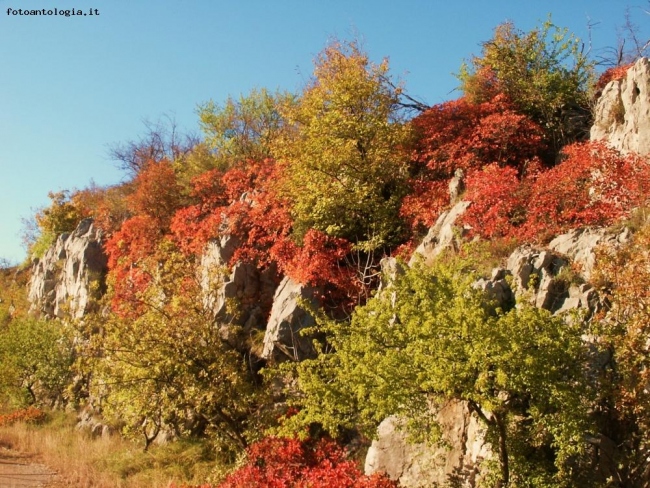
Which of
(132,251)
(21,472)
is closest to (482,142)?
(132,251)

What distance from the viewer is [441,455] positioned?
10406 millimetres

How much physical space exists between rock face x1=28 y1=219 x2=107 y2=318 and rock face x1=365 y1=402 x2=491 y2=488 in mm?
18637

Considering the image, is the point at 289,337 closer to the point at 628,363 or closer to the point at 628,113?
the point at 628,363

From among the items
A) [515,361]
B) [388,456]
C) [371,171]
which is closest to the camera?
[515,361]

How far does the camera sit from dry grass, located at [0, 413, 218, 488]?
15484 millimetres

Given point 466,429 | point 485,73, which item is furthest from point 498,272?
point 485,73

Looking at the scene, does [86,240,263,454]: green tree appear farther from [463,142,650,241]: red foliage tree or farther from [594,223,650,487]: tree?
[594,223,650,487]: tree

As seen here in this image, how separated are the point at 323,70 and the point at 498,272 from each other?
12300mm

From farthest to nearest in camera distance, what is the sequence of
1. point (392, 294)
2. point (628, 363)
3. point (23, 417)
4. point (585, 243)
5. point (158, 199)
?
point (158, 199)
point (23, 417)
point (392, 294)
point (585, 243)
point (628, 363)

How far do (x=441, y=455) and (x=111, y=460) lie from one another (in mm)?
11214

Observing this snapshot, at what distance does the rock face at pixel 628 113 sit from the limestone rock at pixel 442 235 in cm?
469

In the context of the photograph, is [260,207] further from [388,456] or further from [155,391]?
[388,456]

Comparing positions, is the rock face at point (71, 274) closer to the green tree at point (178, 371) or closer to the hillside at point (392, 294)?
the hillside at point (392, 294)

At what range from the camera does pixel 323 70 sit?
70.1 ft
